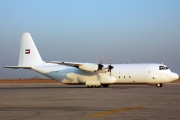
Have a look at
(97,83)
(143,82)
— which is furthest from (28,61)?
(143,82)

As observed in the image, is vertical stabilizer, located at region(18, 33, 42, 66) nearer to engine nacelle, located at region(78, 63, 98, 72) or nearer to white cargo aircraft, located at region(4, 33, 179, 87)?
white cargo aircraft, located at region(4, 33, 179, 87)

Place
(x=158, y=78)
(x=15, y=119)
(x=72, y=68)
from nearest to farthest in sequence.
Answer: (x=15, y=119)
(x=158, y=78)
(x=72, y=68)

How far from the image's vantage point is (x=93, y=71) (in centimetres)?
4678

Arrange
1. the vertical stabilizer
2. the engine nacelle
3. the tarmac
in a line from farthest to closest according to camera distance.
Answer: the vertical stabilizer → the engine nacelle → the tarmac

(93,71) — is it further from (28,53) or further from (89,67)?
(28,53)

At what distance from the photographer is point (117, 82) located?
46562mm

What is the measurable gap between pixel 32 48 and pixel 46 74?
4.62m

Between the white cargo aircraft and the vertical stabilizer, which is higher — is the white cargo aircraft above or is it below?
below

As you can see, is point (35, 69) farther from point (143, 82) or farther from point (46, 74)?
point (143, 82)

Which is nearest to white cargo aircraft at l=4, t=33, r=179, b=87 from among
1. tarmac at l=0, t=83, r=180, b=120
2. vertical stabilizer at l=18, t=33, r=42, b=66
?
vertical stabilizer at l=18, t=33, r=42, b=66

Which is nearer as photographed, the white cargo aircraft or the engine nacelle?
the white cargo aircraft

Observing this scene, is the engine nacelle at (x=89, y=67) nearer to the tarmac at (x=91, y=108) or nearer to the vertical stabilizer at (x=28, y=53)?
the vertical stabilizer at (x=28, y=53)

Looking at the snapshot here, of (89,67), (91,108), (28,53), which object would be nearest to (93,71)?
(89,67)

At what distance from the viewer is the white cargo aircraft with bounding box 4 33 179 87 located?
45.3 meters
